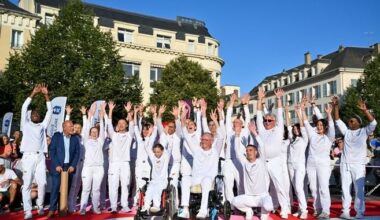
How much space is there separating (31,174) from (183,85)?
88.8ft

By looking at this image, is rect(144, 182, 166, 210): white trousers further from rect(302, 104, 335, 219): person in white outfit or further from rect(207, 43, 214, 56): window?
rect(207, 43, 214, 56): window

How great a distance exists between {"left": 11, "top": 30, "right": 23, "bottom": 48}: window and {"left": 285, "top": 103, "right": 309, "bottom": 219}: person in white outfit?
33.6 metres

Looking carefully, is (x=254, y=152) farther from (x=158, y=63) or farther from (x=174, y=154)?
(x=158, y=63)

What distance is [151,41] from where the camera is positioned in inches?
1937

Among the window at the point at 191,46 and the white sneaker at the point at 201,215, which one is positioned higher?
the window at the point at 191,46

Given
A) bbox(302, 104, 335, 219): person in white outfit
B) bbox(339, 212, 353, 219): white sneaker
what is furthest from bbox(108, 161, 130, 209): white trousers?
bbox(339, 212, 353, 219): white sneaker

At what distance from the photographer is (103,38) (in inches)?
1108

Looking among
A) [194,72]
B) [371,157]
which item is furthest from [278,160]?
[194,72]

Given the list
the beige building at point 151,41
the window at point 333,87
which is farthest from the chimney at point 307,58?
the beige building at point 151,41

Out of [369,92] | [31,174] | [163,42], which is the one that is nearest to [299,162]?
[31,174]

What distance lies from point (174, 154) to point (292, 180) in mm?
2824

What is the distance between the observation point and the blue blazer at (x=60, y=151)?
9.12 m

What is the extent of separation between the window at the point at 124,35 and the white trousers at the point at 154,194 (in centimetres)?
4057

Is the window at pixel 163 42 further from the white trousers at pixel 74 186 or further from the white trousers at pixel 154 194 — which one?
the white trousers at pixel 154 194
